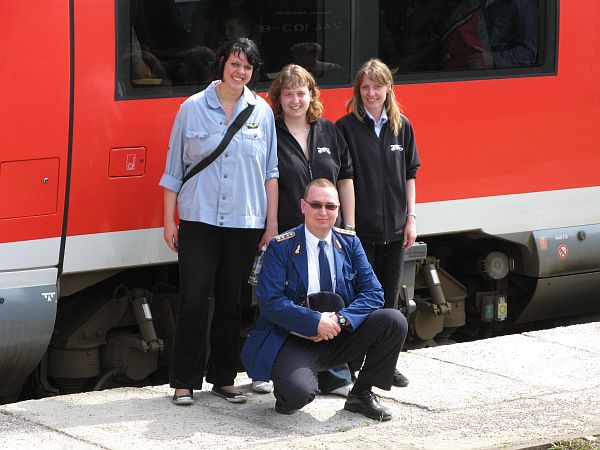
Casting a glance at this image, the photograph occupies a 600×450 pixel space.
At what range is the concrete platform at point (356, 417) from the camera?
17.6 feet

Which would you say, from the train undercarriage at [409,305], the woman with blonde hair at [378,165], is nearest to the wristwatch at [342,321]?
the woman with blonde hair at [378,165]

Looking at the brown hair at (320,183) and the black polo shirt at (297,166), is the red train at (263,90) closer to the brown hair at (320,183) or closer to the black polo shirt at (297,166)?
the black polo shirt at (297,166)

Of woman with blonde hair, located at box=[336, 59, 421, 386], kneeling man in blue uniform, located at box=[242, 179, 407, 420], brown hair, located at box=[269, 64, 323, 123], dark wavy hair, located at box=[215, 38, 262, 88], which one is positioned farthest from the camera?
woman with blonde hair, located at box=[336, 59, 421, 386]

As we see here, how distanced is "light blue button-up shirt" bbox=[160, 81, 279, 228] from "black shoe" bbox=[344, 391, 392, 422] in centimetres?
92

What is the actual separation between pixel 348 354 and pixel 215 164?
3.47ft

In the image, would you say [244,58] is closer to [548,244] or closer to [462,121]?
[462,121]

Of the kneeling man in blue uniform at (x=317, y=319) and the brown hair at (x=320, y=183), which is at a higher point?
the brown hair at (x=320, y=183)

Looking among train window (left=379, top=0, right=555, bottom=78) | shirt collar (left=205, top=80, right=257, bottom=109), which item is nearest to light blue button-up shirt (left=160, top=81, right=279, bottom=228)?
shirt collar (left=205, top=80, right=257, bottom=109)

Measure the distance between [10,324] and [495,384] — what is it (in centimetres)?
242

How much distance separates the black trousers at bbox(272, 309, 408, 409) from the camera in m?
5.64

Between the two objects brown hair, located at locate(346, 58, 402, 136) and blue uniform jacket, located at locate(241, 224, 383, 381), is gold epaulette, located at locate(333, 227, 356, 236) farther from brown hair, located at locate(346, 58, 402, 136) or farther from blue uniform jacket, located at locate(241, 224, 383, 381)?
brown hair, located at locate(346, 58, 402, 136)

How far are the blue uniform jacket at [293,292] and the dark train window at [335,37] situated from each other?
3.99ft

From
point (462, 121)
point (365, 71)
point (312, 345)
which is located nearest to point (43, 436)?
point (312, 345)

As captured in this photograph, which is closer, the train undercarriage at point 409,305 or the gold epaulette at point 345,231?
the gold epaulette at point 345,231
